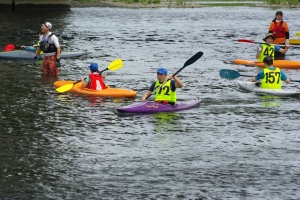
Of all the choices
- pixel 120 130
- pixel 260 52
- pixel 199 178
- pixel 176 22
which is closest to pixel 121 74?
pixel 260 52

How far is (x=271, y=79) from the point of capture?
745 inches

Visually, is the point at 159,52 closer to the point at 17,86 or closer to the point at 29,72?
the point at 29,72

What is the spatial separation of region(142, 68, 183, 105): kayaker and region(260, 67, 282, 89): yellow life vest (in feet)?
10.6

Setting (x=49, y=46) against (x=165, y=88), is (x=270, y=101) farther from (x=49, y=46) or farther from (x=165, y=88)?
(x=49, y=46)

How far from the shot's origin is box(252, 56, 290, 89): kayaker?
18625mm

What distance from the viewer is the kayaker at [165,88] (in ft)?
53.6

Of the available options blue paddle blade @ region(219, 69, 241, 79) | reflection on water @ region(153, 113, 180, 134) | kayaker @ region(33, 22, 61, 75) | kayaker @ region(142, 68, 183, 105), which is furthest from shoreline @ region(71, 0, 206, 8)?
reflection on water @ region(153, 113, 180, 134)

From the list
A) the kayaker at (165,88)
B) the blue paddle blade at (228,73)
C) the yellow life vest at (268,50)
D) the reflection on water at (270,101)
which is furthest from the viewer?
the yellow life vest at (268,50)

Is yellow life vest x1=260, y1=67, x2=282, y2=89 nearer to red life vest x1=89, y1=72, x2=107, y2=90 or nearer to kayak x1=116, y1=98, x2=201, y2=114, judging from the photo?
kayak x1=116, y1=98, x2=201, y2=114

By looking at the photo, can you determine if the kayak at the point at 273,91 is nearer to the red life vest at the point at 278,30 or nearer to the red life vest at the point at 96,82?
the red life vest at the point at 96,82

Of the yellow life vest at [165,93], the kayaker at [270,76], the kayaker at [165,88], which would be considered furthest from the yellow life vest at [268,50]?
the yellow life vest at [165,93]

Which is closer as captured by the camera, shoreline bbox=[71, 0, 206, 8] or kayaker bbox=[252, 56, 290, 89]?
kayaker bbox=[252, 56, 290, 89]

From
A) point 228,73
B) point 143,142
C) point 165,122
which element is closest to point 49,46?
point 228,73

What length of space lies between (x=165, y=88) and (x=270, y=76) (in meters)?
3.80
